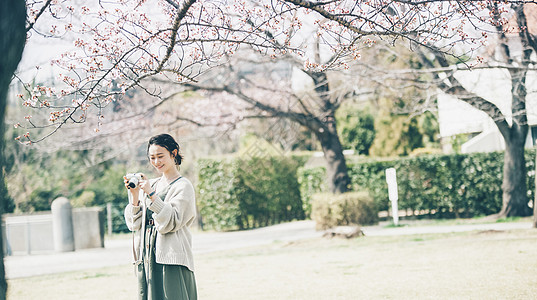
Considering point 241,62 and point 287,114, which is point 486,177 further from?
point 241,62

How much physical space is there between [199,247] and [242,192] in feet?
16.2

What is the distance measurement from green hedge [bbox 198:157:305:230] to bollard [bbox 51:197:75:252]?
5.24m

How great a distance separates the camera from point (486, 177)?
54.4 feet

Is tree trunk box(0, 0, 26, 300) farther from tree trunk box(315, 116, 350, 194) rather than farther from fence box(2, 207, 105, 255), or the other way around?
tree trunk box(315, 116, 350, 194)

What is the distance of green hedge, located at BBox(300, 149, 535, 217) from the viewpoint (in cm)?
1656

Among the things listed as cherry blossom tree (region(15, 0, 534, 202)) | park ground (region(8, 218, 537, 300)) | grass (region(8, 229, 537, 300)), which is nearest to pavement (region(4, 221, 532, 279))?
park ground (region(8, 218, 537, 300))

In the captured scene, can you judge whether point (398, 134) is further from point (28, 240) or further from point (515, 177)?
point (28, 240)

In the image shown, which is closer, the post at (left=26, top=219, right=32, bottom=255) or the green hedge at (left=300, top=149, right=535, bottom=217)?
the post at (left=26, top=219, right=32, bottom=255)

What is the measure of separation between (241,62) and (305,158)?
26.7ft

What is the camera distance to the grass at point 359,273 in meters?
7.31

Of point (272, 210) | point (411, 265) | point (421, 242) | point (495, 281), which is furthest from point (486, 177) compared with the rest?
point (495, 281)

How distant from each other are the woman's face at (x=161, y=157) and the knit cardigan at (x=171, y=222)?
15 centimetres

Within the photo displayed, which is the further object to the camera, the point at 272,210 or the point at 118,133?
the point at 272,210

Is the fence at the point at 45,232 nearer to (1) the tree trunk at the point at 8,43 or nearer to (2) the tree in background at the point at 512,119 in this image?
(2) the tree in background at the point at 512,119
